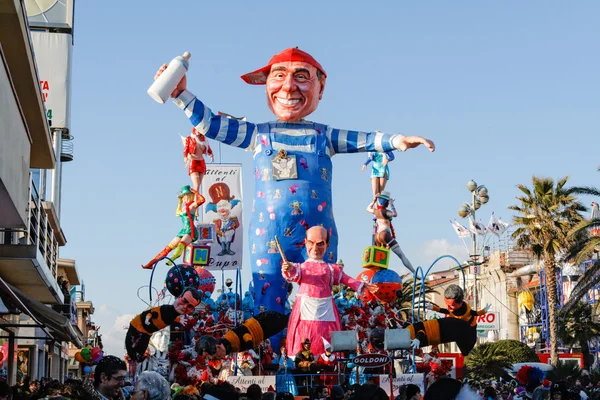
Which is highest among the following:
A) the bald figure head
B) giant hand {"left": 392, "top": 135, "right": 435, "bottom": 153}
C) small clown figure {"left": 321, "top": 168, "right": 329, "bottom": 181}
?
giant hand {"left": 392, "top": 135, "right": 435, "bottom": 153}

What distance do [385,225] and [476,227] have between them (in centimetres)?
1919

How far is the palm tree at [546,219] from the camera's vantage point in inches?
1400

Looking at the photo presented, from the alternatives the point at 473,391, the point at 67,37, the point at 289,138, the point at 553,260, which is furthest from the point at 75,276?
the point at 473,391

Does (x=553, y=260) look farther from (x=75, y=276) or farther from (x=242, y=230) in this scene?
(x=75, y=276)

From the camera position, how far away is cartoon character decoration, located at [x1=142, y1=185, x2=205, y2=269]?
24453 mm

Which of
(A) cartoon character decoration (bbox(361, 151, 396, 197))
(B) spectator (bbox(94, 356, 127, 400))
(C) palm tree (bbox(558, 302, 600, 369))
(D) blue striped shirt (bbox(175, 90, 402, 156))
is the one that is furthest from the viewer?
(C) palm tree (bbox(558, 302, 600, 369))

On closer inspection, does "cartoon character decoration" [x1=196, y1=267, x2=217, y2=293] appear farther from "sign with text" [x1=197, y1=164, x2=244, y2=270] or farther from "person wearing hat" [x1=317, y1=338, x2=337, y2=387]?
"person wearing hat" [x1=317, y1=338, x2=337, y2=387]

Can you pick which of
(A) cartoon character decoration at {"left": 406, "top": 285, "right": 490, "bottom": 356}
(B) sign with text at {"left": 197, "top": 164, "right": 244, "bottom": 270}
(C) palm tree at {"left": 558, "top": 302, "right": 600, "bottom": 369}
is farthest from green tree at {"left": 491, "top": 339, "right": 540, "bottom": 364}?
(A) cartoon character decoration at {"left": 406, "top": 285, "right": 490, "bottom": 356}

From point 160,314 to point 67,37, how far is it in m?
29.8

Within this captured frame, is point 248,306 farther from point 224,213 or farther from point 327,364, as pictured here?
point 224,213

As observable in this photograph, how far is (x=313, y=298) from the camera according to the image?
755 inches

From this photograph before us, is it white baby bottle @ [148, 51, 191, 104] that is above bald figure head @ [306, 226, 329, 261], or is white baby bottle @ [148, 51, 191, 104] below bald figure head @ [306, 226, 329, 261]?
above

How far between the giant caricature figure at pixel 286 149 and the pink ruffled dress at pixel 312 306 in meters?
1.04

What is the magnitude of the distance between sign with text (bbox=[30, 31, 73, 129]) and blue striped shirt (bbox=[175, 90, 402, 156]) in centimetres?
2584
